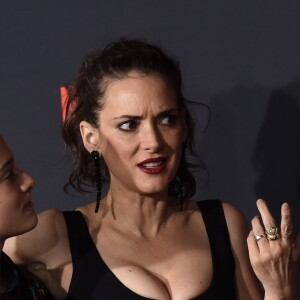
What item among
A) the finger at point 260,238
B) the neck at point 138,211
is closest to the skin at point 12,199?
the neck at point 138,211

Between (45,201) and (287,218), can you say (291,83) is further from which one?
(45,201)

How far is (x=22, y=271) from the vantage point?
3.96 ft

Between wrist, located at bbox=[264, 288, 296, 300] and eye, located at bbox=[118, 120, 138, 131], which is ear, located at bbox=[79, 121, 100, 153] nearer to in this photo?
eye, located at bbox=[118, 120, 138, 131]

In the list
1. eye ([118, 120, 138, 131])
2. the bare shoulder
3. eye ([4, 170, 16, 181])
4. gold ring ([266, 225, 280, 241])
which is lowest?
the bare shoulder

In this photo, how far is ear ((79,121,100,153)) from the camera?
4.41 ft

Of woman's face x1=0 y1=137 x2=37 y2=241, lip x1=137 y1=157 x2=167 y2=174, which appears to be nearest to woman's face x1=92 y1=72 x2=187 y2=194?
lip x1=137 y1=157 x2=167 y2=174

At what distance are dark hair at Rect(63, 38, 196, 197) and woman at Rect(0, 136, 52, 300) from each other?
10.9 inches

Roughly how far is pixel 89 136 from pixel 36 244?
24 centimetres

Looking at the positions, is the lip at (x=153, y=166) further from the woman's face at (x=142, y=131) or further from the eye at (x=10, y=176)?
the eye at (x=10, y=176)

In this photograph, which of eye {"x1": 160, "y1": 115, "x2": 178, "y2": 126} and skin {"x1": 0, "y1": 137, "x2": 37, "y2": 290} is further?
eye {"x1": 160, "y1": 115, "x2": 178, "y2": 126}

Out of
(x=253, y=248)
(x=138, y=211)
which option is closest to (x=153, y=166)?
(x=138, y=211)

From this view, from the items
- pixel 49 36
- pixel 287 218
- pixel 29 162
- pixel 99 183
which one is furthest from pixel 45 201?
pixel 287 218

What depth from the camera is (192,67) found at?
1568 millimetres

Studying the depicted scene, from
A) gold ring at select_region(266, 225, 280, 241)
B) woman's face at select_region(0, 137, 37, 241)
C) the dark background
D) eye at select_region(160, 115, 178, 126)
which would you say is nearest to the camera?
woman's face at select_region(0, 137, 37, 241)
